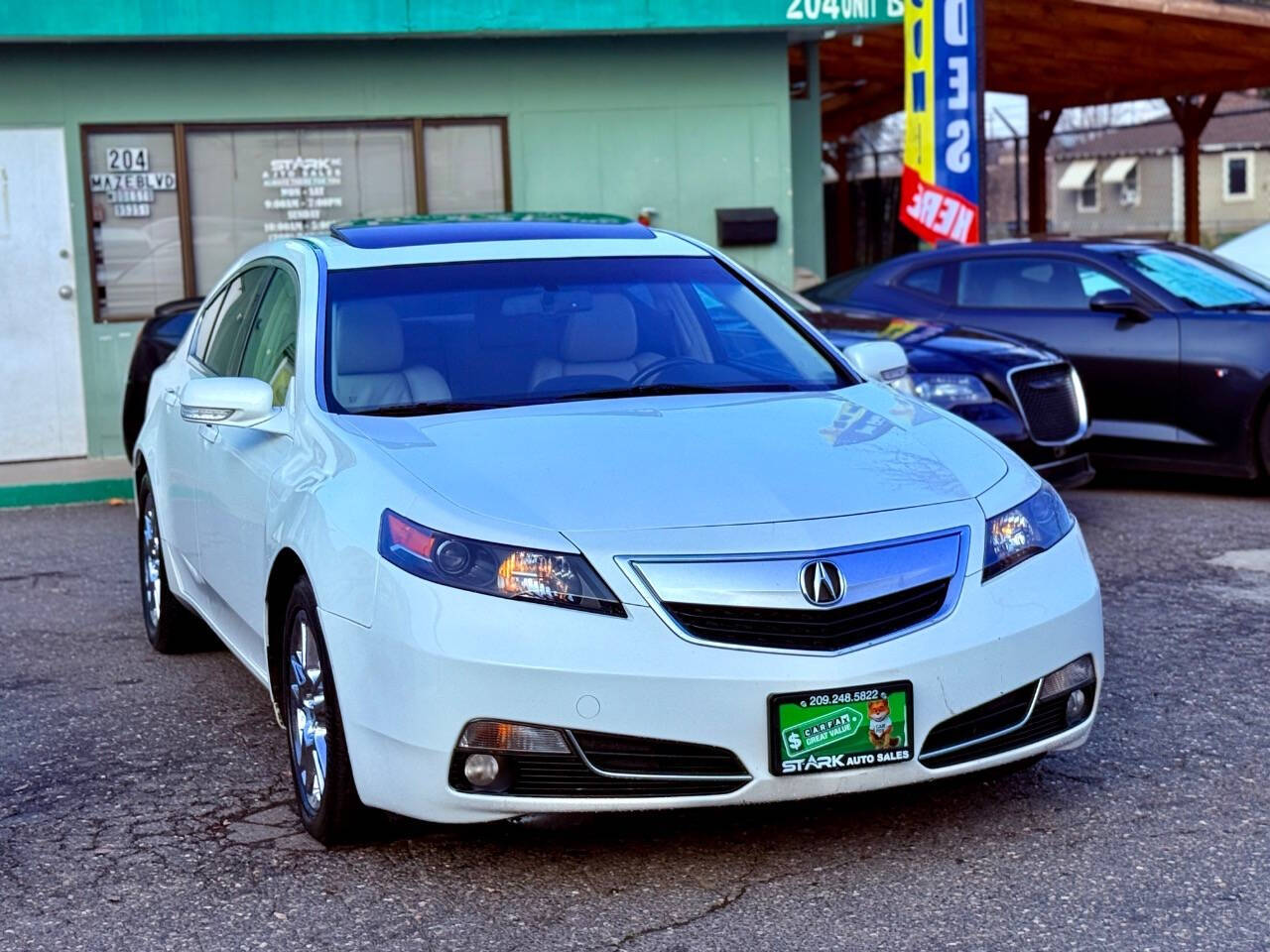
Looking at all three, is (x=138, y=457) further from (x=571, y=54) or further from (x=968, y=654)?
(x=571, y=54)

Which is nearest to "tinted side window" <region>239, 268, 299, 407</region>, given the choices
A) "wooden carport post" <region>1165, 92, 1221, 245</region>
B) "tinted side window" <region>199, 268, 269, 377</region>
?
"tinted side window" <region>199, 268, 269, 377</region>

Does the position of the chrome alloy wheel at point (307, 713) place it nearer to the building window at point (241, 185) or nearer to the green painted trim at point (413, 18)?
the green painted trim at point (413, 18)

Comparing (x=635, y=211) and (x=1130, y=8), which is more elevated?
(x=1130, y=8)

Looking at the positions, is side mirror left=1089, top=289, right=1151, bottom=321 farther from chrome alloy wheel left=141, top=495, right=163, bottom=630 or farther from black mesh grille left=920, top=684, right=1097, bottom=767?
black mesh grille left=920, top=684, right=1097, bottom=767

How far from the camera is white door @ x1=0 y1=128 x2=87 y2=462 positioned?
12125mm

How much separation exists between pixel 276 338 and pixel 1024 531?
236cm

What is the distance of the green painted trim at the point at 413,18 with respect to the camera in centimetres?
1141

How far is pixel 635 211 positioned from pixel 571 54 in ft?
3.90

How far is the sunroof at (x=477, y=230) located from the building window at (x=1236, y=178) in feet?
179

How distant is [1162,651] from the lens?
612cm

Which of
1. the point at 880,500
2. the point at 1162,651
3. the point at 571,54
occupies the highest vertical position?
the point at 571,54

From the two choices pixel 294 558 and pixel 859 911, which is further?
pixel 294 558

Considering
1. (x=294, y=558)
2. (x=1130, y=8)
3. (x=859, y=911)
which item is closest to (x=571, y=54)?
(x=1130, y=8)

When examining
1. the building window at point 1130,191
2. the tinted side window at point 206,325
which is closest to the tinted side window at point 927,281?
the tinted side window at point 206,325
